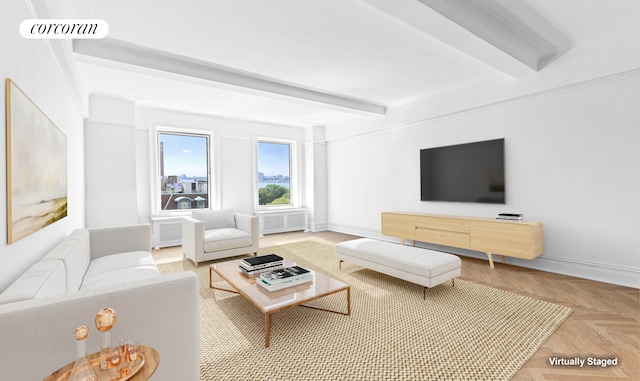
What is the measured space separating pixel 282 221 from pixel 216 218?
2.32m

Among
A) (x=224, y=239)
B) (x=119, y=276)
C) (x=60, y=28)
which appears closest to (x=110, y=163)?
(x=224, y=239)

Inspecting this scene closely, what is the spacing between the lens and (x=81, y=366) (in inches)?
37.2

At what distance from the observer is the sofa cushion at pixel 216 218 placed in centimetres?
475

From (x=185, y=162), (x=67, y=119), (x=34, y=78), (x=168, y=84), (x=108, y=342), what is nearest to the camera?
(x=108, y=342)

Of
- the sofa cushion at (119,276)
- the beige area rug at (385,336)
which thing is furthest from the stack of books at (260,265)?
the sofa cushion at (119,276)

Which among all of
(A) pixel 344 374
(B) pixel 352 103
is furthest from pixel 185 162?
(A) pixel 344 374

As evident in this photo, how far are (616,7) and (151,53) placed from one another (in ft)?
15.3

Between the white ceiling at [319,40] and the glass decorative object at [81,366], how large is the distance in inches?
82.5

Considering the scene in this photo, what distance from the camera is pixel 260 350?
81.5 inches

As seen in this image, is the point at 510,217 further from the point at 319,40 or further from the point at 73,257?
the point at 73,257

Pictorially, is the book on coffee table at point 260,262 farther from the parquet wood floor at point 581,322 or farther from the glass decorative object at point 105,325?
the parquet wood floor at point 581,322

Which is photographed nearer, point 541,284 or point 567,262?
point 541,284

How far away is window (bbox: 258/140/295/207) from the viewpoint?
6921 millimetres

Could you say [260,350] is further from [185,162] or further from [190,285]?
[185,162]
